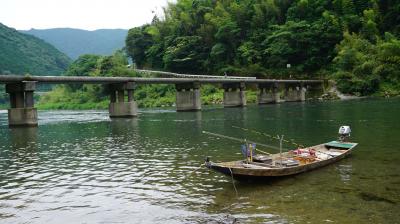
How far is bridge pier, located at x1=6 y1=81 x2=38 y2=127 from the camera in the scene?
157ft

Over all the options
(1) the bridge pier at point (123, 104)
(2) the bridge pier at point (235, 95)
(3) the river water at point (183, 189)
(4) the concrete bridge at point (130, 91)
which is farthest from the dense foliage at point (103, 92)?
(3) the river water at point (183, 189)

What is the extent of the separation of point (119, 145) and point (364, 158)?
54.7 ft

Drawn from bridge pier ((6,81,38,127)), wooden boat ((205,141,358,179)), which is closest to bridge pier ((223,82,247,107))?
bridge pier ((6,81,38,127))

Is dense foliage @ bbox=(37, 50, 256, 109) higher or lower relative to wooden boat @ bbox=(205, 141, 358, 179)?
higher

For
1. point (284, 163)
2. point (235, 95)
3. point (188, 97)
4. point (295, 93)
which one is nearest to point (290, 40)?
point (295, 93)

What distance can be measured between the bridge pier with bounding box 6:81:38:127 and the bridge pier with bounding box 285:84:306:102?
60979 millimetres

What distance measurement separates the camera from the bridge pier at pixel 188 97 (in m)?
72.1

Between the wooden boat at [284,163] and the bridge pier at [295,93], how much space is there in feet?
239

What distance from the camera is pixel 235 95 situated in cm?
8231

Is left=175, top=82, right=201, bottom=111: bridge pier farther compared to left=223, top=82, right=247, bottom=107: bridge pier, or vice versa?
left=223, top=82, right=247, bottom=107: bridge pier

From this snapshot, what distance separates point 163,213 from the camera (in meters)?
12.6

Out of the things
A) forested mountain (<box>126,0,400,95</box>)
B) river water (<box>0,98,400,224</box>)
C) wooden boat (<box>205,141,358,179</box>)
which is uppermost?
forested mountain (<box>126,0,400,95</box>)

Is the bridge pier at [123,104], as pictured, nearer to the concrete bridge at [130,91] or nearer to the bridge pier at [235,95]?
the concrete bridge at [130,91]

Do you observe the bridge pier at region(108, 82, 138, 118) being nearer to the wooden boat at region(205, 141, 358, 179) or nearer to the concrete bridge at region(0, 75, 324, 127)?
the concrete bridge at region(0, 75, 324, 127)
